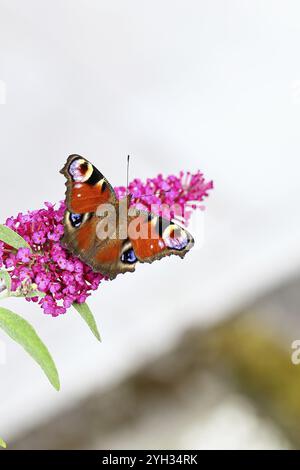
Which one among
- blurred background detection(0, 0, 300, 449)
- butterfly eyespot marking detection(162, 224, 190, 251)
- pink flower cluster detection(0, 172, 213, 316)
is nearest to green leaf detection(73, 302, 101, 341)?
pink flower cluster detection(0, 172, 213, 316)

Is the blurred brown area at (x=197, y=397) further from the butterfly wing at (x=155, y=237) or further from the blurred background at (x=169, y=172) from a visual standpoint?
the butterfly wing at (x=155, y=237)

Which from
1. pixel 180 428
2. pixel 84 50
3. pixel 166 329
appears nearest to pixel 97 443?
pixel 180 428

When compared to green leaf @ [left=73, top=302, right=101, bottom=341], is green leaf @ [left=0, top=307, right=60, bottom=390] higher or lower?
lower

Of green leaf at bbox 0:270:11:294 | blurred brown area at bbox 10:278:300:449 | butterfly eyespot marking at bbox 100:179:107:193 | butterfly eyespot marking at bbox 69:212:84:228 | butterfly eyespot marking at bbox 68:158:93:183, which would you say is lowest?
green leaf at bbox 0:270:11:294

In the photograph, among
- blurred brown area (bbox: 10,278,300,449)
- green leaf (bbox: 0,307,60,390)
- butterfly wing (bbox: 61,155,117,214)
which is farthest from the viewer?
blurred brown area (bbox: 10,278,300,449)

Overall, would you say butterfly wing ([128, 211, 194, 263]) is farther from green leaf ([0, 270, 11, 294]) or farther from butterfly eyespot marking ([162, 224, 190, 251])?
green leaf ([0, 270, 11, 294])

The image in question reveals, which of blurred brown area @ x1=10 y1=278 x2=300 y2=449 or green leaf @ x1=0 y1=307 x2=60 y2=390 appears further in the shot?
blurred brown area @ x1=10 y1=278 x2=300 y2=449

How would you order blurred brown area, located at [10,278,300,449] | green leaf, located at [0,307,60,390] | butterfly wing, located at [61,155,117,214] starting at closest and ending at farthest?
green leaf, located at [0,307,60,390] < butterfly wing, located at [61,155,117,214] < blurred brown area, located at [10,278,300,449]

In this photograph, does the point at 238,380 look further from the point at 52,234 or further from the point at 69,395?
the point at 52,234
